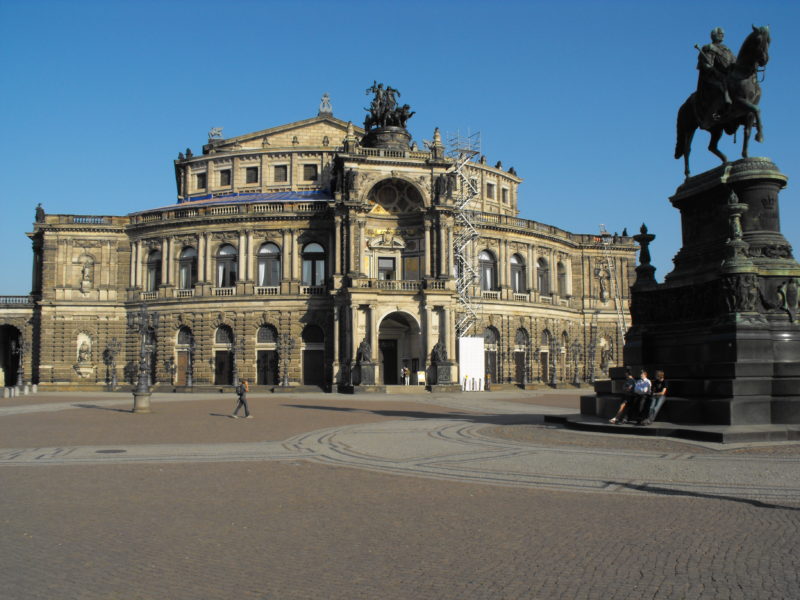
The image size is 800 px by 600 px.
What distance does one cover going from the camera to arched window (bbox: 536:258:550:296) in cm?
7012

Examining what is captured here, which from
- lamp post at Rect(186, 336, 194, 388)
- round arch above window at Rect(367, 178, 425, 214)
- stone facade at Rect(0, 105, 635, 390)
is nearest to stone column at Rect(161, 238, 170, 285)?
stone facade at Rect(0, 105, 635, 390)

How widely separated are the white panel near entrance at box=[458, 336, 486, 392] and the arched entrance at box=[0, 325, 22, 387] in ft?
158

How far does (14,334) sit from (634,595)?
3244 inches

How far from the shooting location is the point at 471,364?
57.2 metres

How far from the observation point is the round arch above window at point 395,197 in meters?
60.3

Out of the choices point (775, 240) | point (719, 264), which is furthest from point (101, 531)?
point (775, 240)

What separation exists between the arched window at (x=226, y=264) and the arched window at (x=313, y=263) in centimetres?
618

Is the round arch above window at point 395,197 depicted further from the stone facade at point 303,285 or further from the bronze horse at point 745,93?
the bronze horse at point 745,93

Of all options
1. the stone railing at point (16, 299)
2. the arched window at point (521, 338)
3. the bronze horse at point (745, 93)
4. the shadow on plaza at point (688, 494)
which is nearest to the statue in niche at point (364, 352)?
the arched window at point (521, 338)

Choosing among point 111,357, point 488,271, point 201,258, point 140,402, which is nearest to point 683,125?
point 140,402

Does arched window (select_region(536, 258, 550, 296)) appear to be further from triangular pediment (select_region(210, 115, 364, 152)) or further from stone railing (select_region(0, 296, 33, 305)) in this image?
stone railing (select_region(0, 296, 33, 305))

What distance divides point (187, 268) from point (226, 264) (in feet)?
12.7

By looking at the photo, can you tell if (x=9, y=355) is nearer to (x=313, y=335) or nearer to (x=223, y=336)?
(x=223, y=336)

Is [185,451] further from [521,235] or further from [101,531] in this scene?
[521,235]
